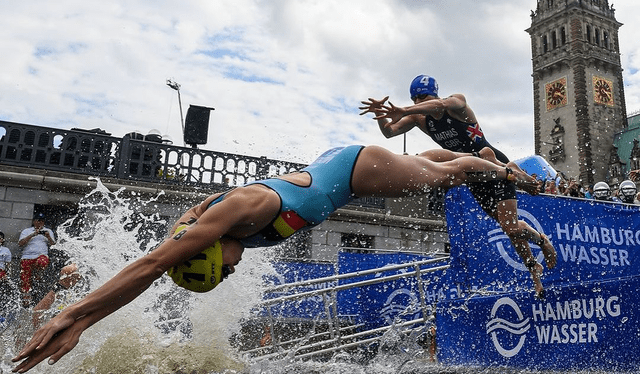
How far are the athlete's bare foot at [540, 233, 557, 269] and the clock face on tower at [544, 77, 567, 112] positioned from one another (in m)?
74.2

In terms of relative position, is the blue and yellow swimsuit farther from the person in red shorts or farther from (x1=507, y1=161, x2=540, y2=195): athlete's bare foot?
the person in red shorts

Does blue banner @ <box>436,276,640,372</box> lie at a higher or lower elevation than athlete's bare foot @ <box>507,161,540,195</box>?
lower

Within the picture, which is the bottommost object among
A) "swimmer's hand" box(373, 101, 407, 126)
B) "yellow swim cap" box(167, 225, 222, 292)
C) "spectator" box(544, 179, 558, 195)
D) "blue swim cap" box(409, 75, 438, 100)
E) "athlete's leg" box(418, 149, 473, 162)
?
"yellow swim cap" box(167, 225, 222, 292)

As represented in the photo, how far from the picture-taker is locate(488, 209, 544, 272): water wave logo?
6.14m

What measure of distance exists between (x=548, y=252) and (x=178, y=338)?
3.94 m

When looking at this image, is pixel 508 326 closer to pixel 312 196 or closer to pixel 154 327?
pixel 312 196

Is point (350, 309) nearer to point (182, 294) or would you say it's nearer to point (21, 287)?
point (182, 294)

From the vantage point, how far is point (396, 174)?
4.02 meters

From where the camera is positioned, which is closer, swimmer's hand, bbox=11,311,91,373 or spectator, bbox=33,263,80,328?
swimmer's hand, bbox=11,311,91,373

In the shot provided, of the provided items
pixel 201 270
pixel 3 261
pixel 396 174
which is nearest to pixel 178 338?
pixel 201 270

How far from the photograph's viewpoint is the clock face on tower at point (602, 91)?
73.1m

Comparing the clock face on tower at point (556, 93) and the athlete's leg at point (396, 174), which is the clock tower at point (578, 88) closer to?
the clock face on tower at point (556, 93)

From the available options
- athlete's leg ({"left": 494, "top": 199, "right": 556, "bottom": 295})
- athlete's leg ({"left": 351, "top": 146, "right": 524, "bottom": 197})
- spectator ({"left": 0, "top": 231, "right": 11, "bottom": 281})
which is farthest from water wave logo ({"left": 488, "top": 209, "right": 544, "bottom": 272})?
spectator ({"left": 0, "top": 231, "right": 11, "bottom": 281})

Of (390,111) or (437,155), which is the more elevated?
(390,111)
